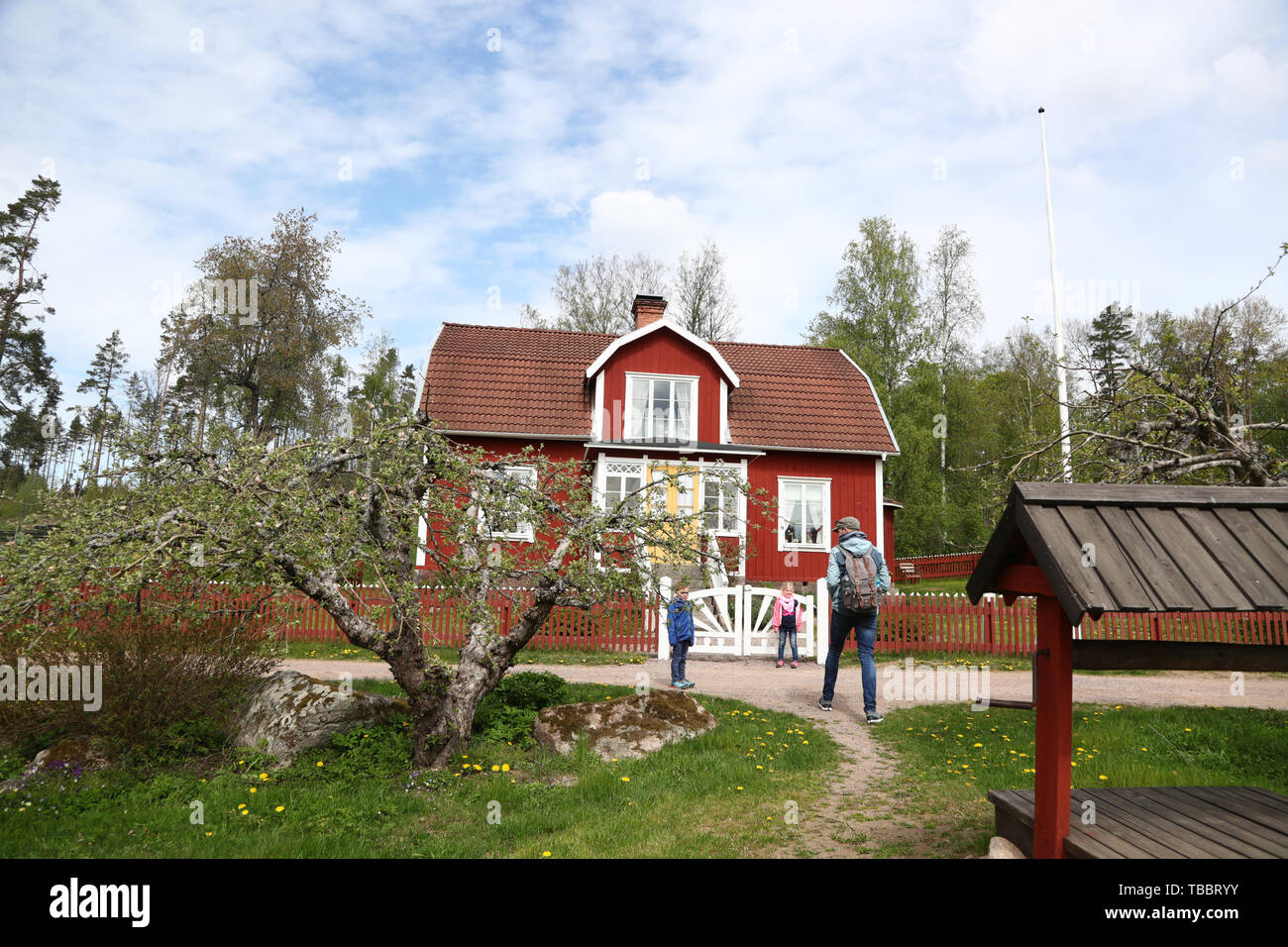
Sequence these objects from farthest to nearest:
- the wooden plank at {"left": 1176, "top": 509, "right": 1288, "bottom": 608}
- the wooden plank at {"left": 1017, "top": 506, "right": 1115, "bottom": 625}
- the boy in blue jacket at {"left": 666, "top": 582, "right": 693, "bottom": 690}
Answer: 1. the boy in blue jacket at {"left": 666, "top": 582, "right": 693, "bottom": 690}
2. the wooden plank at {"left": 1176, "top": 509, "right": 1288, "bottom": 608}
3. the wooden plank at {"left": 1017, "top": 506, "right": 1115, "bottom": 625}

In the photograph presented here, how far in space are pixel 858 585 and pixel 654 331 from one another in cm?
1382

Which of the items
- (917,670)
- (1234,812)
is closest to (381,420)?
(1234,812)

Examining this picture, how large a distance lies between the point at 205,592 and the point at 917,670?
10302mm

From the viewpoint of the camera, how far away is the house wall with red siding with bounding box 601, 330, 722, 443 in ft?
68.0

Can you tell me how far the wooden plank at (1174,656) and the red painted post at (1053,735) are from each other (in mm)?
108

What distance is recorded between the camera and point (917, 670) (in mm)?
12531

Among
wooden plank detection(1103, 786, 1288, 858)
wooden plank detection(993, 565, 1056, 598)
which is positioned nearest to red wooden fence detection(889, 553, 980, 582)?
wooden plank detection(1103, 786, 1288, 858)

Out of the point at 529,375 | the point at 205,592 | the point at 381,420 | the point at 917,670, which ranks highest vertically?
the point at 529,375

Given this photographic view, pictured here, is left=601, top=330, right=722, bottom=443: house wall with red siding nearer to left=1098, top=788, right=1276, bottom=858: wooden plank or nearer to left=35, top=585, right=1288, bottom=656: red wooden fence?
left=35, top=585, right=1288, bottom=656: red wooden fence

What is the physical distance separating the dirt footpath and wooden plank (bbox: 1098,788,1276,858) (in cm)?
124

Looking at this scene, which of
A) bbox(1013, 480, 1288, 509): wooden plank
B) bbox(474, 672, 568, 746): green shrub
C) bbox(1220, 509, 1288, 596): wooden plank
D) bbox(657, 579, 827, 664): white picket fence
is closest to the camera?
bbox(1220, 509, 1288, 596): wooden plank

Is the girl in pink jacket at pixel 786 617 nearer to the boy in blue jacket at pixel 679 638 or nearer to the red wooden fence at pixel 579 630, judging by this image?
the red wooden fence at pixel 579 630
